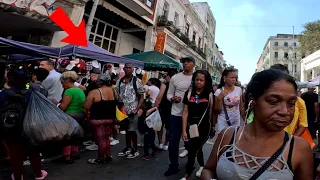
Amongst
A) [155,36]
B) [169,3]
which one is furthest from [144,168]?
[169,3]

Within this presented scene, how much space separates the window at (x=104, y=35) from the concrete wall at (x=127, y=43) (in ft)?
1.05

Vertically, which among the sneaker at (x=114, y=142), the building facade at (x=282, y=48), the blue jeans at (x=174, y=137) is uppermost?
the building facade at (x=282, y=48)

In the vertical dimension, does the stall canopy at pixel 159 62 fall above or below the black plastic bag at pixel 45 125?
above

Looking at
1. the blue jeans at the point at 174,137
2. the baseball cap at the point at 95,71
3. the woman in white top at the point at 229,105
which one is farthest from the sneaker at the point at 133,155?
the baseball cap at the point at 95,71

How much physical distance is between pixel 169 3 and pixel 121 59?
39.9ft

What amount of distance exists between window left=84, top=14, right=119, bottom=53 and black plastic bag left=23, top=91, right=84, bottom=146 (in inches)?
403

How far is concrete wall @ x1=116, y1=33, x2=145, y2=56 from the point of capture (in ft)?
49.3

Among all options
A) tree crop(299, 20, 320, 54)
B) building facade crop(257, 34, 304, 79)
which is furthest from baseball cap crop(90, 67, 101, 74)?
building facade crop(257, 34, 304, 79)

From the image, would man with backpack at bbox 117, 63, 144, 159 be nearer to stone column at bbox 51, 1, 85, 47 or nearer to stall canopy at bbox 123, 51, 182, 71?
stall canopy at bbox 123, 51, 182, 71

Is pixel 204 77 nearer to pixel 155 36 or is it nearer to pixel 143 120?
pixel 143 120

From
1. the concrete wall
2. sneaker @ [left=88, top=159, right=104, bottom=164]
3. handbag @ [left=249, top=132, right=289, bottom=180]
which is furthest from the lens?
the concrete wall

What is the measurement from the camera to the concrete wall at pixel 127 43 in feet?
49.3

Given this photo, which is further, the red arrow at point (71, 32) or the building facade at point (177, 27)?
the building facade at point (177, 27)

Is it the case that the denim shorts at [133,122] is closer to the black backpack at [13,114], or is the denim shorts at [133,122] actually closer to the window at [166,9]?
the black backpack at [13,114]
